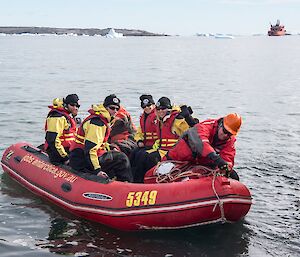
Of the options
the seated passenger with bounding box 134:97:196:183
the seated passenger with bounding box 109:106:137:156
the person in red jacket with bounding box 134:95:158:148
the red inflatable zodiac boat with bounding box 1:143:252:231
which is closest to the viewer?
the red inflatable zodiac boat with bounding box 1:143:252:231

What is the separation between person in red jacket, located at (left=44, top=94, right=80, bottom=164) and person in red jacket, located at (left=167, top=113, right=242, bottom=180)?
1945 mm

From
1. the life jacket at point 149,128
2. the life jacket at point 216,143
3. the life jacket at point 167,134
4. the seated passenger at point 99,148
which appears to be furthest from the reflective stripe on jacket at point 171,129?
the life jacket at point 216,143

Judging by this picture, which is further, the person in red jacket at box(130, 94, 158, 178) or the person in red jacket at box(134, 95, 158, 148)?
the person in red jacket at box(134, 95, 158, 148)

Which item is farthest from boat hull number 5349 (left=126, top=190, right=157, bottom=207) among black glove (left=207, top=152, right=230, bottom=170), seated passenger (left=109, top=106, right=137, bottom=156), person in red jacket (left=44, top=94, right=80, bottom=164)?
seated passenger (left=109, top=106, right=137, bottom=156)

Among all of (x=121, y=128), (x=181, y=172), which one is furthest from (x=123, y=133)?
(x=181, y=172)

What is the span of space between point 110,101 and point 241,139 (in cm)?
800

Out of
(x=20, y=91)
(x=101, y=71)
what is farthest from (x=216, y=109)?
(x=101, y=71)

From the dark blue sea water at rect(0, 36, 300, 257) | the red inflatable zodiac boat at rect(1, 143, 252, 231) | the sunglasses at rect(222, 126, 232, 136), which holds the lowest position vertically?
the dark blue sea water at rect(0, 36, 300, 257)

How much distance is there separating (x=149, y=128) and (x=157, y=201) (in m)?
2.15

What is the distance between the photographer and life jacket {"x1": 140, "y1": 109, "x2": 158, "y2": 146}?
8992mm

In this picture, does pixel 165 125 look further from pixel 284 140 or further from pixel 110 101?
pixel 284 140

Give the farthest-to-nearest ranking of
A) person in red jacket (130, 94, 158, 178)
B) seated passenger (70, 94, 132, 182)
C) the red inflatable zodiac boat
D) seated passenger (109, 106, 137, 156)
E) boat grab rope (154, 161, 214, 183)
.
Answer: seated passenger (109, 106, 137, 156)
person in red jacket (130, 94, 158, 178)
seated passenger (70, 94, 132, 182)
boat grab rope (154, 161, 214, 183)
the red inflatable zodiac boat

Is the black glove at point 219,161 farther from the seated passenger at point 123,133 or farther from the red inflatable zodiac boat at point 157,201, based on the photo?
the seated passenger at point 123,133

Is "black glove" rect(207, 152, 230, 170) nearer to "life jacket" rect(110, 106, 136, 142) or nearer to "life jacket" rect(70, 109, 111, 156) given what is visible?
"life jacket" rect(70, 109, 111, 156)
